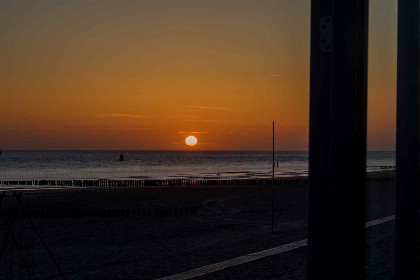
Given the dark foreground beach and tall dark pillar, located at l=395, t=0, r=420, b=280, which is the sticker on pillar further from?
tall dark pillar, located at l=395, t=0, r=420, b=280

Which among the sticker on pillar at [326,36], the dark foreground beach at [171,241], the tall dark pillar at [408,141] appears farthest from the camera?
the dark foreground beach at [171,241]

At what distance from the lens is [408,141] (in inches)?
138

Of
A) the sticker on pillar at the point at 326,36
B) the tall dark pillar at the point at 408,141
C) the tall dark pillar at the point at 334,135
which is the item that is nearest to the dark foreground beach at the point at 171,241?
the tall dark pillar at the point at 408,141

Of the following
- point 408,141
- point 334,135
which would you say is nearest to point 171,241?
point 408,141

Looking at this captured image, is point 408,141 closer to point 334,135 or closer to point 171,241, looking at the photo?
point 334,135

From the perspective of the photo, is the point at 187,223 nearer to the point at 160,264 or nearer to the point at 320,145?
the point at 160,264

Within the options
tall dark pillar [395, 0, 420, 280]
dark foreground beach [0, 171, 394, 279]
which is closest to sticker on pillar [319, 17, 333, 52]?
dark foreground beach [0, 171, 394, 279]

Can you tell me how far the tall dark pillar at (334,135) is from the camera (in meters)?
1.77

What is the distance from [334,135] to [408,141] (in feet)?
6.44

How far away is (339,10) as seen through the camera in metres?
1.78

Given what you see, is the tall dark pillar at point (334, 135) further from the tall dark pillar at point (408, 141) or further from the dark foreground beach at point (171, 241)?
the tall dark pillar at point (408, 141)

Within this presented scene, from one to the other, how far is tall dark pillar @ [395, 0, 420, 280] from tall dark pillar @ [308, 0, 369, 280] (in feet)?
5.86

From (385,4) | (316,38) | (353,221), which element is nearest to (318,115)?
(316,38)

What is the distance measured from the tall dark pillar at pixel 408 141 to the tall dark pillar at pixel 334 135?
1.79 metres
